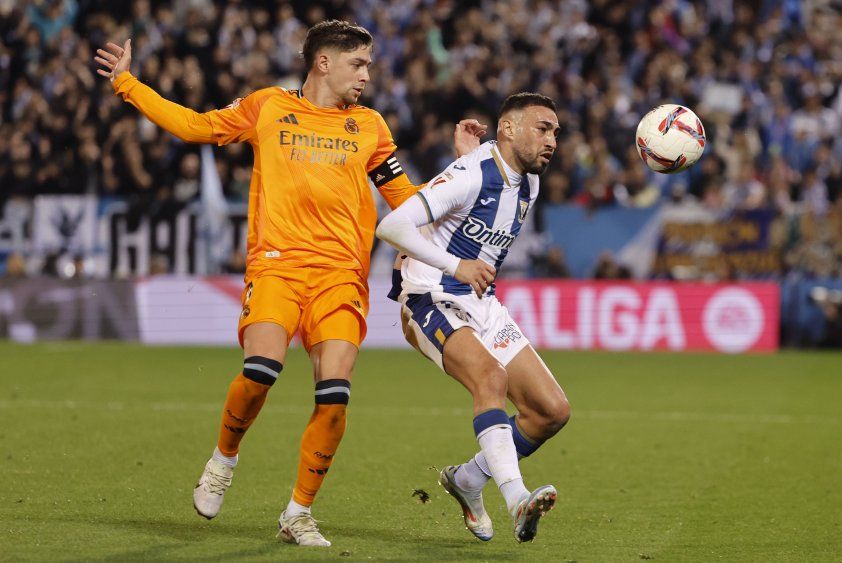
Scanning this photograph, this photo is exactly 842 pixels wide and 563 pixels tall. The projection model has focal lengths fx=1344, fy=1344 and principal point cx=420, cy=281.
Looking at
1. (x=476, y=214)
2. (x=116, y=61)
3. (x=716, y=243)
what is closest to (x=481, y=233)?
(x=476, y=214)

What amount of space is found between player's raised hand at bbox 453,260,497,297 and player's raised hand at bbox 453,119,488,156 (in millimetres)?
1090

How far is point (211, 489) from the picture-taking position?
6.79 meters

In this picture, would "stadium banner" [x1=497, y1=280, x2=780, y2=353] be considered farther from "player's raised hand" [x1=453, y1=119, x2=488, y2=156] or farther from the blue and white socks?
the blue and white socks

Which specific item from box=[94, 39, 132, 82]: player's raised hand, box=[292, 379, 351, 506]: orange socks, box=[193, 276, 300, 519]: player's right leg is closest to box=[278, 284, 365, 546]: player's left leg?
box=[292, 379, 351, 506]: orange socks

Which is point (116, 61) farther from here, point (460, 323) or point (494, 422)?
point (494, 422)

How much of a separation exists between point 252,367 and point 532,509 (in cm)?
153

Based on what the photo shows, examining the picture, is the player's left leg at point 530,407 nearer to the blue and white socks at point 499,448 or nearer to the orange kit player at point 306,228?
the blue and white socks at point 499,448

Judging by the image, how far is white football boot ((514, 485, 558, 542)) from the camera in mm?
5965

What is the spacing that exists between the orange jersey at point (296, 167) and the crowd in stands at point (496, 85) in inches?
495

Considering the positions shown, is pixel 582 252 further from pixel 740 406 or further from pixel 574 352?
pixel 740 406

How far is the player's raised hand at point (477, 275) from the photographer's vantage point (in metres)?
6.51

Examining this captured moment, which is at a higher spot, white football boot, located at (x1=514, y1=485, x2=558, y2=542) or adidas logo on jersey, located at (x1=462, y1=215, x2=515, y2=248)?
adidas logo on jersey, located at (x1=462, y1=215, x2=515, y2=248)

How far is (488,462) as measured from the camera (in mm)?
6512

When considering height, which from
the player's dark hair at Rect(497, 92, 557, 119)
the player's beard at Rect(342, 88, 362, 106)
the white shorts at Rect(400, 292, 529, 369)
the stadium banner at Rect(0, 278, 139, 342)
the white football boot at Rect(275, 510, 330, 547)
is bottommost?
the stadium banner at Rect(0, 278, 139, 342)
